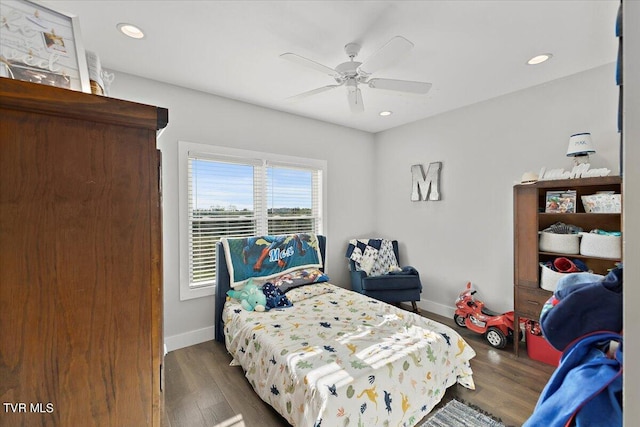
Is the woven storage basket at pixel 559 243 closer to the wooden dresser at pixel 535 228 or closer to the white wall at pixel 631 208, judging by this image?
the wooden dresser at pixel 535 228

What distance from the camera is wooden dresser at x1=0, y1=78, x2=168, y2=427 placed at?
1.65 ft

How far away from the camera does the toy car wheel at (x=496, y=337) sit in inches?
111

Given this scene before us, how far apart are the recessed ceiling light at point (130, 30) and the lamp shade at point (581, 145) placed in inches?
142

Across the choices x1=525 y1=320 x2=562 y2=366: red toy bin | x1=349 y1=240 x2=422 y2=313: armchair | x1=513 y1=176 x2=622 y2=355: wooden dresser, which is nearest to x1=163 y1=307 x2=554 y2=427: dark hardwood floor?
x1=525 y1=320 x2=562 y2=366: red toy bin

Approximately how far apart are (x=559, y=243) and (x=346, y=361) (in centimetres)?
223

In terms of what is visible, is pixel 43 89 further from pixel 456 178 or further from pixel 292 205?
pixel 456 178

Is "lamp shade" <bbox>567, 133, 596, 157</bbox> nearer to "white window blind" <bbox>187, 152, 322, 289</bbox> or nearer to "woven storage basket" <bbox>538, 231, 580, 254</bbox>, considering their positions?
"woven storage basket" <bbox>538, 231, 580, 254</bbox>

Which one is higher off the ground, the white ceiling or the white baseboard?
the white ceiling

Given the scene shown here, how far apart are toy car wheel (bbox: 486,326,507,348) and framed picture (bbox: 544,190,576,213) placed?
1.29 meters

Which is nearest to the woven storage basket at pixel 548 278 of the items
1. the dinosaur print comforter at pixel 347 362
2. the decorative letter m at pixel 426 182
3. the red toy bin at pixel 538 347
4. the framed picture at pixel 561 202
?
the red toy bin at pixel 538 347

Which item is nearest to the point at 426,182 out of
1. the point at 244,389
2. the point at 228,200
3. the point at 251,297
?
the point at 228,200

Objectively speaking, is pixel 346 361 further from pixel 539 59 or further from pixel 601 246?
pixel 539 59

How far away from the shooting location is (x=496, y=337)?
2865 mm

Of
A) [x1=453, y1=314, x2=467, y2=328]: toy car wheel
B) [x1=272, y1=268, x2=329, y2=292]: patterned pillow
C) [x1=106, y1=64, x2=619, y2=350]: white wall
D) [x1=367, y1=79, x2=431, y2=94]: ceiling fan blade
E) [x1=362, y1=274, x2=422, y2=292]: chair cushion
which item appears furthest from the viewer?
[x1=362, y1=274, x2=422, y2=292]: chair cushion
